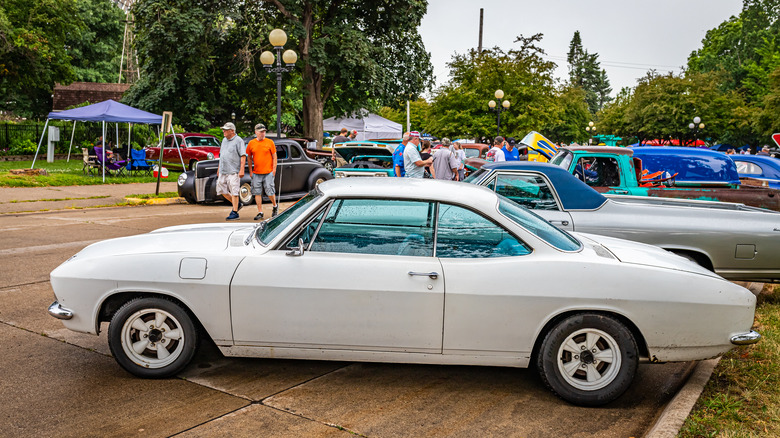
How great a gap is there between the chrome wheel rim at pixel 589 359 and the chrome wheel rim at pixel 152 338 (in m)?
2.59

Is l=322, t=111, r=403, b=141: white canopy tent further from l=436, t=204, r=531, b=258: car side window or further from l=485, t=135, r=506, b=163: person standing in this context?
l=436, t=204, r=531, b=258: car side window

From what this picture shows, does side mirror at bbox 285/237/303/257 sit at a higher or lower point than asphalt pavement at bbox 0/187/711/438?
higher

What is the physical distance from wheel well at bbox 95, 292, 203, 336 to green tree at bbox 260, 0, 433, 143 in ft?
71.9

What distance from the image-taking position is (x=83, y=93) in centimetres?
4469

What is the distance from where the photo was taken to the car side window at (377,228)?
430cm

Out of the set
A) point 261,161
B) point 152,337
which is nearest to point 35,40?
point 261,161

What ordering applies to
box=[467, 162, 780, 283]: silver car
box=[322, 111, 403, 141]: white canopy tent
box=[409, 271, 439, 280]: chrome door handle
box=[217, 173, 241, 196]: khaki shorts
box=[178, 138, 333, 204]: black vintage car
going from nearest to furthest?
box=[409, 271, 439, 280]: chrome door handle, box=[467, 162, 780, 283]: silver car, box=[217, 173, 241, 196]: khaki shorts, box=[178, 138, 333, 204]: black vintage car, box=[322, 111, 403, 141]: white canopy tent

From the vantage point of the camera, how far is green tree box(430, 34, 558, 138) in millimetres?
34594

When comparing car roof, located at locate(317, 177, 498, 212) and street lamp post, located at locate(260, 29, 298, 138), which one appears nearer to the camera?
car roof, located at locate(317, 177, 498, 212)

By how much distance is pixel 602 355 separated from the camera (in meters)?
4.15

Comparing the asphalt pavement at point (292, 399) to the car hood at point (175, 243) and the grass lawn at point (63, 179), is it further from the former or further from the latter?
the grass lawn at point (63, 179)

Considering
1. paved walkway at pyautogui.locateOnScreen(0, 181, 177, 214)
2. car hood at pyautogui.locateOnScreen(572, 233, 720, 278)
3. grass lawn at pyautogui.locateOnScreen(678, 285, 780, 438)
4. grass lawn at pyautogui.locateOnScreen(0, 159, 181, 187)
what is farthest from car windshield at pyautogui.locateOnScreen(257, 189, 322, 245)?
grass lawn at pyautogui.locateOnScreen(0, 159, 181, 187)

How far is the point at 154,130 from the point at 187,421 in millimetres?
36641

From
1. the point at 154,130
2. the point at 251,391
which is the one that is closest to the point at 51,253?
the point at 251,391
